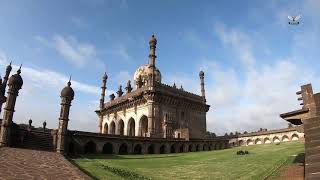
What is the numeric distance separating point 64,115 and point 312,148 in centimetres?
1986

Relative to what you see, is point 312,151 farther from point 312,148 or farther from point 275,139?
point 275,139

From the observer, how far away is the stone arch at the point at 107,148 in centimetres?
3469

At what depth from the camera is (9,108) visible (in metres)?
23.0

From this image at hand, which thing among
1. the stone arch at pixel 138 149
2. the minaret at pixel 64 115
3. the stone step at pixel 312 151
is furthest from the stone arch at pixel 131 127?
the stone step at pixel 312 151

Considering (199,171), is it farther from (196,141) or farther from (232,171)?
(196,141)

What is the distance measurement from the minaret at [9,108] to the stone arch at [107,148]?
43.5ft

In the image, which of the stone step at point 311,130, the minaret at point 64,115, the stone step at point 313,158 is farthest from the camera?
the minaret at point 64,115

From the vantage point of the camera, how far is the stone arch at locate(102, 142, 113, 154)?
114 ft

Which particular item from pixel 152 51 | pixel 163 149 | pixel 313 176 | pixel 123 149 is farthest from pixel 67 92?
pixel 152 51

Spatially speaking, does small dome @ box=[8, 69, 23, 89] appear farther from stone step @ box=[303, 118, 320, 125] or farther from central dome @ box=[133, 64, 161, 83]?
central dome @ box=[133, 64, 161, 83]

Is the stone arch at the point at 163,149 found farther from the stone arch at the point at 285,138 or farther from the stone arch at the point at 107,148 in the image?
the stone arch at the point at 285,138

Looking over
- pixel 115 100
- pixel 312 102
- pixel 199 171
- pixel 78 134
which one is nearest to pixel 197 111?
pixel 115 100

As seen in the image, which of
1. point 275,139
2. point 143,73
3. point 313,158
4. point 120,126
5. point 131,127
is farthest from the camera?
point 143,73

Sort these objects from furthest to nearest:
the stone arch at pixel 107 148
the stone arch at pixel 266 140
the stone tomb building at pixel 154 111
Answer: the stone arch at pixel 266 140, the stone tomb building at pixel 154 111, the stone arch at pixel 107 148
